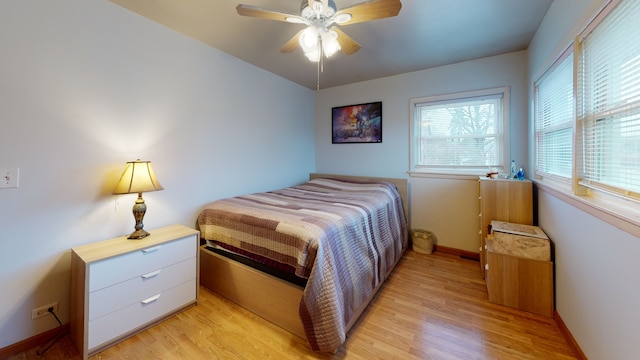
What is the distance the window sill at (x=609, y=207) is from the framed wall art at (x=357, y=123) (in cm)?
223

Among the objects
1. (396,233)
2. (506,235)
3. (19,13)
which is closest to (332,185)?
(396,233)

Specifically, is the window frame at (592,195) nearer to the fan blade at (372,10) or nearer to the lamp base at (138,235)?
the fan blade at (372,10)

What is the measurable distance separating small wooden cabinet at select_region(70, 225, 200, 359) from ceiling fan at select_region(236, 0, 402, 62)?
1724 mm

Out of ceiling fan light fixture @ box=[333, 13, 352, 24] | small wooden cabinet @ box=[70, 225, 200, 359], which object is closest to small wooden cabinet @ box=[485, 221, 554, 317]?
ceiling fan light fixture @ box=[333, 13, 352, 24]

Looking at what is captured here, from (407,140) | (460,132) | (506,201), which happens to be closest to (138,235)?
(407,140)

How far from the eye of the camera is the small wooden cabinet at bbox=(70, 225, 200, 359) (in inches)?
59.0

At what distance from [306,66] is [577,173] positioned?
2775 millimetres

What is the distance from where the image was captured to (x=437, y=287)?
2.33m

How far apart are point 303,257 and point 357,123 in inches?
106

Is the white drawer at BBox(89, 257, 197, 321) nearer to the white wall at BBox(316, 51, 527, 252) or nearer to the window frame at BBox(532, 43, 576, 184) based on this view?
the white wall at BBox(316, 51, 527, 252)

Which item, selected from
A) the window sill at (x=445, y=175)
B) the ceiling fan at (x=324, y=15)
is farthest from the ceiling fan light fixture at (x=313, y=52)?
the window sill at (x=445, y=175)

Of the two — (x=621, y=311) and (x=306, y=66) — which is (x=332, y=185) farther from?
(x=621, y=311)

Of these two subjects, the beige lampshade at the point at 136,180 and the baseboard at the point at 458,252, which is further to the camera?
the baseboard at the point at 458,252

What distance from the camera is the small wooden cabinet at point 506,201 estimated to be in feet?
7.45
